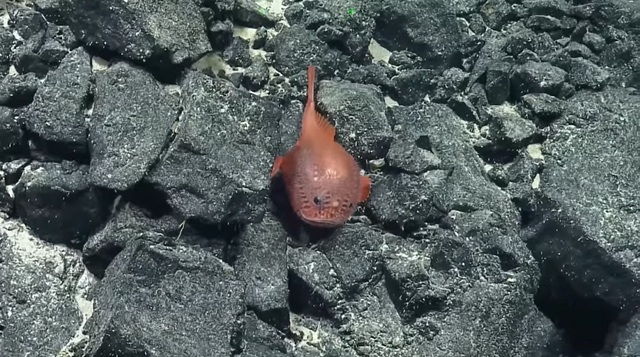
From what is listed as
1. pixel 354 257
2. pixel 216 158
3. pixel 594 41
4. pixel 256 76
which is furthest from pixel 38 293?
pixel 594 41

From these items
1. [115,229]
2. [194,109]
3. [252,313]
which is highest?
[194,109]

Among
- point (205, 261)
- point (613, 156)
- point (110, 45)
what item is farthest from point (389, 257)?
point (110, 45)

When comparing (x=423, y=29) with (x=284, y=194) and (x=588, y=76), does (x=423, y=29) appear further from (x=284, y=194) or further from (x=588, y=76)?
(x=284, y=194)

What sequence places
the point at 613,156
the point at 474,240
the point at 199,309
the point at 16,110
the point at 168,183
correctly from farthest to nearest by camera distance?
the point at 613,156 < the point at 474,240 < the point at 16,110 < the point at 168,183 < the point at 199,309

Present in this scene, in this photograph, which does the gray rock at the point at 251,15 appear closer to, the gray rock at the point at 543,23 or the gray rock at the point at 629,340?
the gray rock at the point at 543,23

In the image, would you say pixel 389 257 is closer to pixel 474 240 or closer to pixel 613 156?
pixel 474 240

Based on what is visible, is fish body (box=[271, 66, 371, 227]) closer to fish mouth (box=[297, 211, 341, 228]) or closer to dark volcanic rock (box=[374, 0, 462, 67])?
fish mouth (box=[297, 211, 341, 228])

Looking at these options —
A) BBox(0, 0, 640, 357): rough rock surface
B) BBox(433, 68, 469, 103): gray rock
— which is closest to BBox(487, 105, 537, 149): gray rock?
BBox(0, 0, 640, 357): rough rock surface
